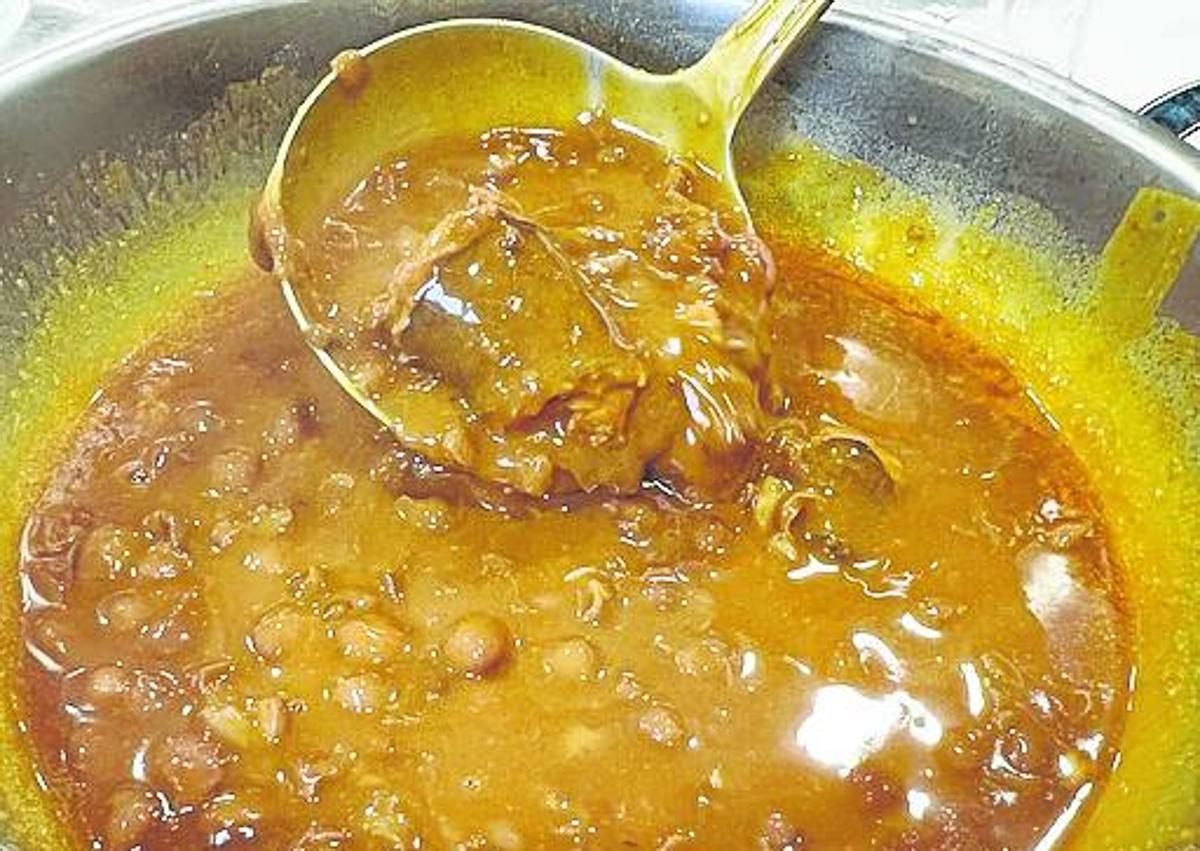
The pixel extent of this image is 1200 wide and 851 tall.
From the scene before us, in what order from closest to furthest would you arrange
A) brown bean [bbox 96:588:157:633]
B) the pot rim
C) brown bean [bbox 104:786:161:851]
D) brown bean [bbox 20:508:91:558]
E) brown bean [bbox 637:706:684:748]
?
1. brown bean [bbox 104:786:161:851]
2. brown bean [bbox 637:706:684:748]
3. brown bean [bbox 96:588:157:633]
4. brown bean [bbox 20:508:91:558]
5. the pot rim

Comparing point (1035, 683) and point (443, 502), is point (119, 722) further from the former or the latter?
point (1035, 683)

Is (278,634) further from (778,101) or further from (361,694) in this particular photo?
(778,101)

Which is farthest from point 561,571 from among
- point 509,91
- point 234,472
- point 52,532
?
point 509,91

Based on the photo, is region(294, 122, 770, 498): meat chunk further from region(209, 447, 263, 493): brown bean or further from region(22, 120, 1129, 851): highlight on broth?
region(209, 447, 263, 493): brown bean

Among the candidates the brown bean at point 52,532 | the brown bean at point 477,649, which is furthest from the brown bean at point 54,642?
the brown bean at point 477,649

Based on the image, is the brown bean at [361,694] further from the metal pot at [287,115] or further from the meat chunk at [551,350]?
the metal pot at [287,115]

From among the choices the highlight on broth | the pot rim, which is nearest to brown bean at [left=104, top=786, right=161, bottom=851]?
the highlight on broth

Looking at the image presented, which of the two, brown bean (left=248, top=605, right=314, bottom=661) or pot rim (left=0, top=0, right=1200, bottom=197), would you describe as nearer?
brown bean (left=248, top=605, right=314, bottom=661)
